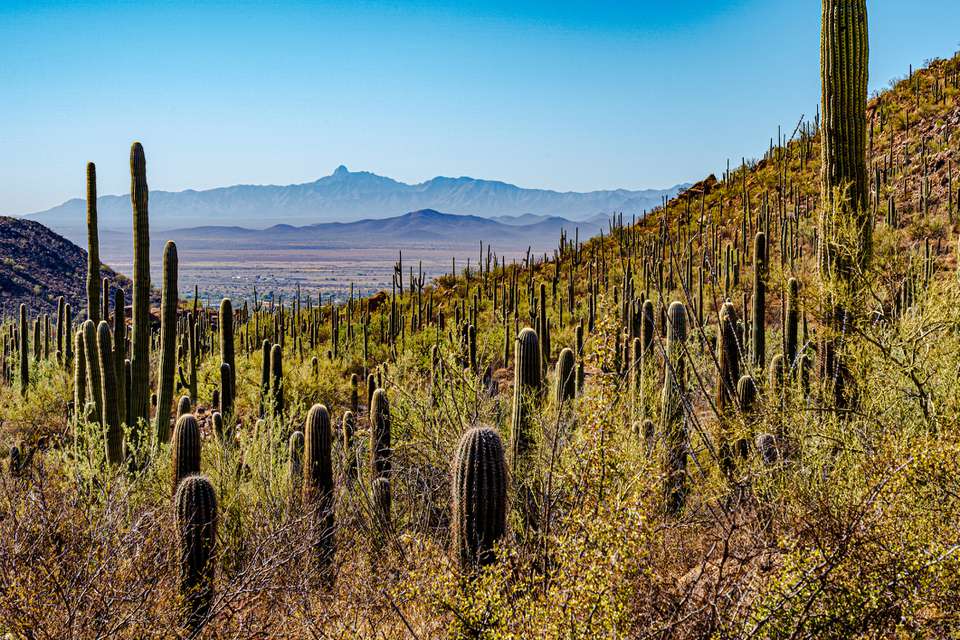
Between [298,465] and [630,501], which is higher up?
[630,501]

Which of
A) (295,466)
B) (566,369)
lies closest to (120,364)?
(295,466)

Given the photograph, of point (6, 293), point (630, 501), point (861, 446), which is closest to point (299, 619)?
point (630, 501)

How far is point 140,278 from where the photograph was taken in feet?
36.8

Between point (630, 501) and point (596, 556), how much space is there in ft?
1.19

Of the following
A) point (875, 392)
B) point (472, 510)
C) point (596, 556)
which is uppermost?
point (875, 392)

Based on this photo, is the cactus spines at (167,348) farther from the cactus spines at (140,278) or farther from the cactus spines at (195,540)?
the cactus spines at (195,540)

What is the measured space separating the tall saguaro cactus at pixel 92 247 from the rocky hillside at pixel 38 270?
34.3m

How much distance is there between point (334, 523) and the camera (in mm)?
9227

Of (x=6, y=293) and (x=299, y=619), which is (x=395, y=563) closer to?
(x=299, y=619)

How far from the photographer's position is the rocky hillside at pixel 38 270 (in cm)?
Result: 4647

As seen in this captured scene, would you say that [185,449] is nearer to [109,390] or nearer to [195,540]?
[195,540]

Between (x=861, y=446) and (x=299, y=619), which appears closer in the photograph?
(x=861, y=446)

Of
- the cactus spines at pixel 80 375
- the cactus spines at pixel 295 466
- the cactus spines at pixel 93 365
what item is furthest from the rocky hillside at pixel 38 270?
the cactus spines at pixel 295 466

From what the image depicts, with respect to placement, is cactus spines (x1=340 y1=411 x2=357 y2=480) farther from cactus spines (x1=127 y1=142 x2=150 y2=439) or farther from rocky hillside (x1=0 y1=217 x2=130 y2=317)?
rocky hillside (x1=0 y1=217 x2=130 y2=317)
